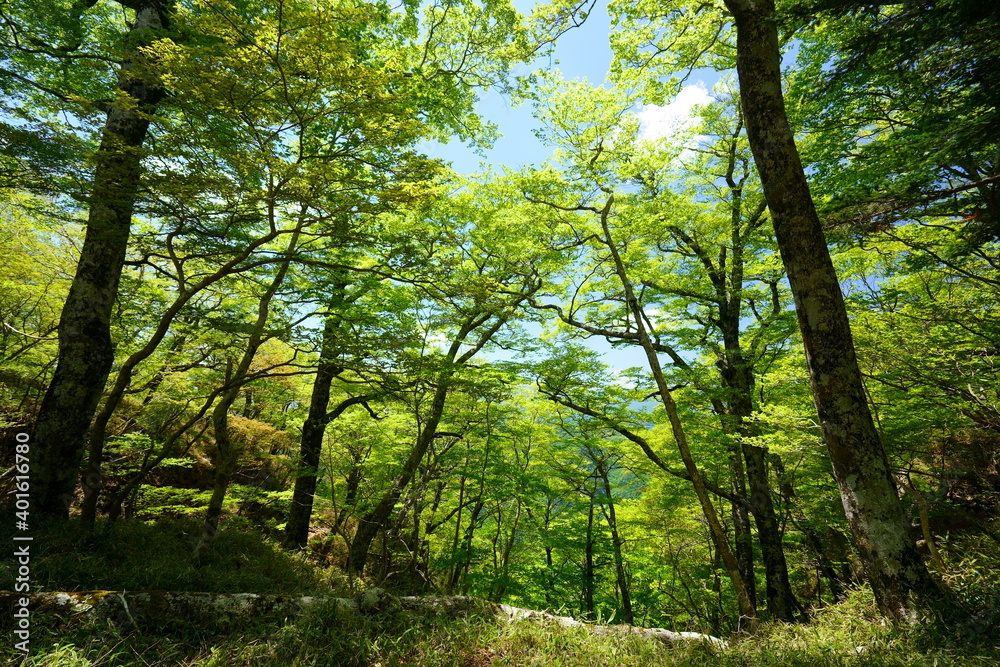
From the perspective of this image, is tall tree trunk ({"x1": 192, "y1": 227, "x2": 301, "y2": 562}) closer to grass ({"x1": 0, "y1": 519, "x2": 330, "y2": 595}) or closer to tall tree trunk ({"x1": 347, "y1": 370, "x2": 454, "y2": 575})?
grass ({"x1": 0, "y1": 519, "x2": 330, "y2": 595})

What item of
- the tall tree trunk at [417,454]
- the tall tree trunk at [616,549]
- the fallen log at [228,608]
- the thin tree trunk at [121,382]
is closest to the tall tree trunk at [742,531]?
the tall tree trunk at [616,549]

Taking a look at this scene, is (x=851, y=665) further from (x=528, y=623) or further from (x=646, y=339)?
(x=646, y=339)

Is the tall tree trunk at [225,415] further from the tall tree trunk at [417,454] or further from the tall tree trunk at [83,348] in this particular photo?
the tall tree trunk at [417,454]

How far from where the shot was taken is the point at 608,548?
11.1 metres

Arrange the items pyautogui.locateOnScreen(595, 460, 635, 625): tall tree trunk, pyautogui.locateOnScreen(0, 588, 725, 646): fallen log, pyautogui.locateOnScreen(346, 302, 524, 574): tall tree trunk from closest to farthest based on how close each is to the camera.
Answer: pyautogui.locateOnScreen(0, 588, 725, 646): fallen log
pyautogui.locateOnScreen(346, 302, 524, 574): tall tree trunk
pyautogui.locateOnScreen(595, 460, 635, 625): tall tree trunk

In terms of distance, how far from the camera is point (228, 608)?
2721mm

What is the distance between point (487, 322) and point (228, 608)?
814 cm

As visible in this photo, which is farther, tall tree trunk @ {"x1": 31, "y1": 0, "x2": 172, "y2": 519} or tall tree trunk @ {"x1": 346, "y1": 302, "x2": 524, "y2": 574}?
tall tree trunk @ {"x1": 346, "y1": 302, "x2": 524, "y2": 574}

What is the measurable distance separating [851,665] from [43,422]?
7536 mm

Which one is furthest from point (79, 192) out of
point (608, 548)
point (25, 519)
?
point (608, 548)

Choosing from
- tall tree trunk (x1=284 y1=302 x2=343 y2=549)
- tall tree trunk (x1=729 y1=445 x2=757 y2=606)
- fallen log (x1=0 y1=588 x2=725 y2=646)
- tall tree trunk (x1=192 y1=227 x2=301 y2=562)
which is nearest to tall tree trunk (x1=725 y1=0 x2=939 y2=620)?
fallen log (x1=0 y1=588 x2=725 y2=646)

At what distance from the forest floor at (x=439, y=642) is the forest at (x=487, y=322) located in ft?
0.08

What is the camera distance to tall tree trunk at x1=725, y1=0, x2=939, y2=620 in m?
2.76

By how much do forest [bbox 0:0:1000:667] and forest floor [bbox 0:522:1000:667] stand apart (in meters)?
0.03
